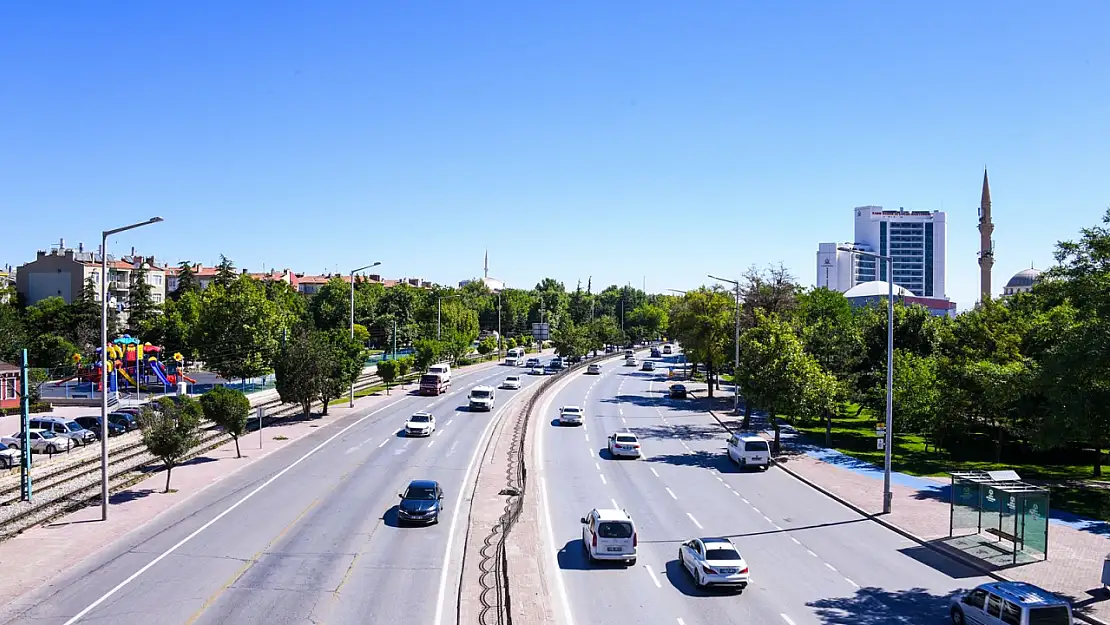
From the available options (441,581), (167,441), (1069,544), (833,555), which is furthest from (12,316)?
(1069,544)

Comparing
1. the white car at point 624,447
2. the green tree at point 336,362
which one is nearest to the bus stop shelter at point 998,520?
the white car at point 624,447

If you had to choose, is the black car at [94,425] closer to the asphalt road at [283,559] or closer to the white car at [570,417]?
the asphalt road at [283,559]

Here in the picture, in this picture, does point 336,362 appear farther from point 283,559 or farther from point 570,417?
point 283,559

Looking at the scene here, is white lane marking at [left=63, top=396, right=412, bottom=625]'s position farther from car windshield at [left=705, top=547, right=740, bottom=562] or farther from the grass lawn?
the grass lawn

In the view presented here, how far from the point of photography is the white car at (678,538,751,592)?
18.8m

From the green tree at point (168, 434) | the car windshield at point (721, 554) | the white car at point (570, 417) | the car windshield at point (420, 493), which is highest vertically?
the green tree at point (168, 434)

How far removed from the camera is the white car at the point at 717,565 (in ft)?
61.5

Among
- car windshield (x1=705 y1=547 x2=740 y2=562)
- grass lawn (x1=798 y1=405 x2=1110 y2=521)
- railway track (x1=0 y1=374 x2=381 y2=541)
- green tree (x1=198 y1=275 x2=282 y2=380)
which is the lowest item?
railway track (x1=0 y1=374 x2=381 y2=541)

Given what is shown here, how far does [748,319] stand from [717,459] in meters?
22.3

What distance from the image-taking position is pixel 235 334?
2768 inches

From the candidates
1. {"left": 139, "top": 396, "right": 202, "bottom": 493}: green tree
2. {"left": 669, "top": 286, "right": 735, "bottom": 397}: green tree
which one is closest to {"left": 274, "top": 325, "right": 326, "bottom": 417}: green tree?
{"left": 139, "top": 396, "right": 202, "bottom": 493}: green tree

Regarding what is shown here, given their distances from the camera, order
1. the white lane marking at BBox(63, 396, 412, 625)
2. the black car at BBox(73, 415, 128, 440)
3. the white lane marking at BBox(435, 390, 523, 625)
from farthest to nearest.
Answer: the black car at BBox(73, 415, 128, 440)
the white lane marking at BBox(435, 390, 523, 625)
the white lane marking at BBox(63, 396, 412, 625)

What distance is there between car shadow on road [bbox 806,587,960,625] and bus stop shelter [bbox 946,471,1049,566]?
12.6 ft

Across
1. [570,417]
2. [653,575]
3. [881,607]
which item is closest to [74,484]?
[653,575]
